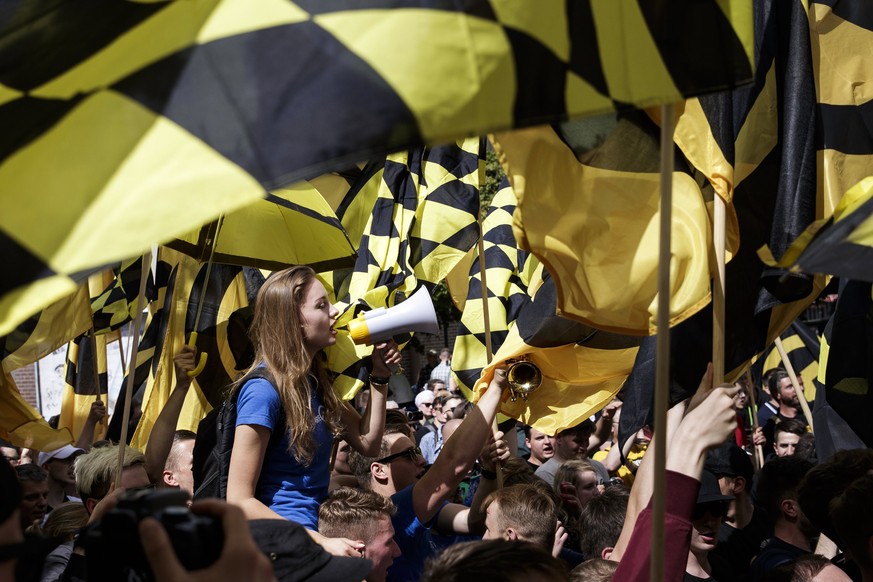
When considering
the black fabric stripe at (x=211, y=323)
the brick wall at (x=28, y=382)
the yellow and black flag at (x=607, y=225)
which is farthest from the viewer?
the brick wall at (x=28, y=382)

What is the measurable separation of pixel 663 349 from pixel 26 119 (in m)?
1.28

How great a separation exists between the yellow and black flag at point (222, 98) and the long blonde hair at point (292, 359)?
1957 mm

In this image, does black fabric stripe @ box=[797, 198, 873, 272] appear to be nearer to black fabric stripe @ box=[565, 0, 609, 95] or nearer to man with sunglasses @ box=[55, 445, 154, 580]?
black fabric stripe @ box=[565, 0, 609, 95]

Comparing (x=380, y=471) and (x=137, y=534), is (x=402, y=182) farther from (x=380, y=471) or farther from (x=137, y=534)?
(x=137, y=534)

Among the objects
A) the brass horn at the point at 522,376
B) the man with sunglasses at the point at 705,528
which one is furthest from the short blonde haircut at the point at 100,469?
the man with sunglasses at the point at 705,528

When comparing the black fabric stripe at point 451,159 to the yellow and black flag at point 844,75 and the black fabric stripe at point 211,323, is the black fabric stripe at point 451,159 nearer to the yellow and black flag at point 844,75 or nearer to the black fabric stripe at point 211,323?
the black fabric stripe at point 211,323

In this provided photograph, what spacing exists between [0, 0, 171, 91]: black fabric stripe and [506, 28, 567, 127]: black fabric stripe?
64 centimetres

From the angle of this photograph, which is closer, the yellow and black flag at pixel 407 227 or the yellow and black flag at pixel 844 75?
the yellow and black flag at pixel 844 75

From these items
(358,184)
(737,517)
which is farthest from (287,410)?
(358,184)

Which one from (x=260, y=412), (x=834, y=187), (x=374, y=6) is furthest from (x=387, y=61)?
(x=834, y=187)

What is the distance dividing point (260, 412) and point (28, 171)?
1.98m

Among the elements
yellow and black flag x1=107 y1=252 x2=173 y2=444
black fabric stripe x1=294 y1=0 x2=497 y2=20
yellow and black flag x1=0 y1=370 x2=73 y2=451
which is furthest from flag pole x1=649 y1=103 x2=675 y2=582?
yellow and black flag x1=107 y1=252 x2=173 y2=444

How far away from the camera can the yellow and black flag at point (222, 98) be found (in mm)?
1613

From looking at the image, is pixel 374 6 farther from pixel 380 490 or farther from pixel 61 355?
pixel 61 355
